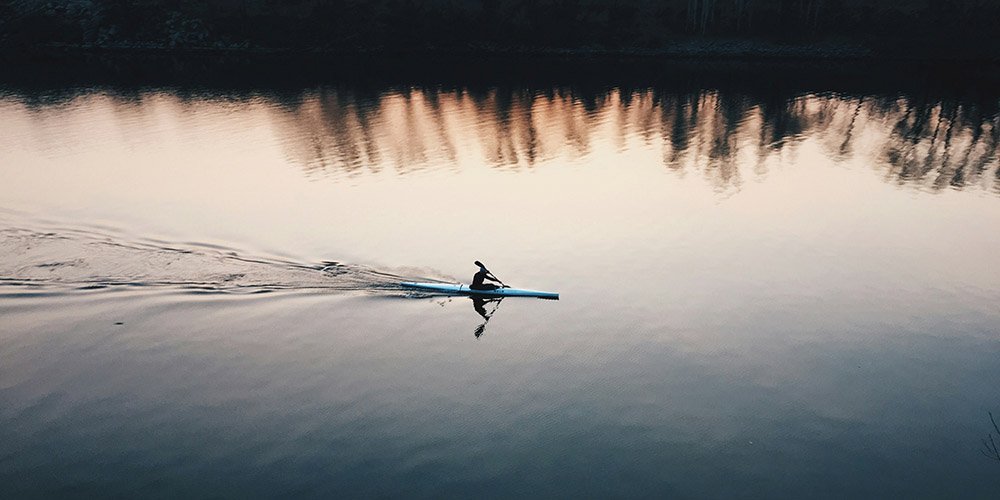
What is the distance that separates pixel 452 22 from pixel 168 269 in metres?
75.3

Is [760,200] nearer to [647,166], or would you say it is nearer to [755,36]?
[647,166]

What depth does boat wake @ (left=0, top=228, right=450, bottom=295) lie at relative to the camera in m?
26.2

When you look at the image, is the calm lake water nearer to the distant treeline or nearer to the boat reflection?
the boat reflection

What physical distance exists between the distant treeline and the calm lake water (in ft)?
146

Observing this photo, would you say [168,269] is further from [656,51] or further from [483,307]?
[656,51]

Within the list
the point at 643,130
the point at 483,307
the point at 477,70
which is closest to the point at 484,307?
the point at 483,307

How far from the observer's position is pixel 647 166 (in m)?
46.6

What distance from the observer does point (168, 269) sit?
90.5 ft

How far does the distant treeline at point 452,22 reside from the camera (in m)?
88.0

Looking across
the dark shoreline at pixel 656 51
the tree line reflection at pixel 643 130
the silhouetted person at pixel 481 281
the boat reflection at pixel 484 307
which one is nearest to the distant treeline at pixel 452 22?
Answer: the dark shoreline at pixel 656 51

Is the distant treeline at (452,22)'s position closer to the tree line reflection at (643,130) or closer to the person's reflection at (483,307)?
the tree line reflection at (643,130)

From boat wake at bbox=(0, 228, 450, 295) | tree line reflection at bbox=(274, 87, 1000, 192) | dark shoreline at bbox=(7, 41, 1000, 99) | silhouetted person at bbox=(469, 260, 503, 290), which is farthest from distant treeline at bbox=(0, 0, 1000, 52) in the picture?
silhouetted person at bbox=(469, 260, 503, 290)

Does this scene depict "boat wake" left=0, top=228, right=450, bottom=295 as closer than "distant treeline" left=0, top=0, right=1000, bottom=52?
Yes

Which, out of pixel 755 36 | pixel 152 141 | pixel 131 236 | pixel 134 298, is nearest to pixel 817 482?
pixel 134 298
